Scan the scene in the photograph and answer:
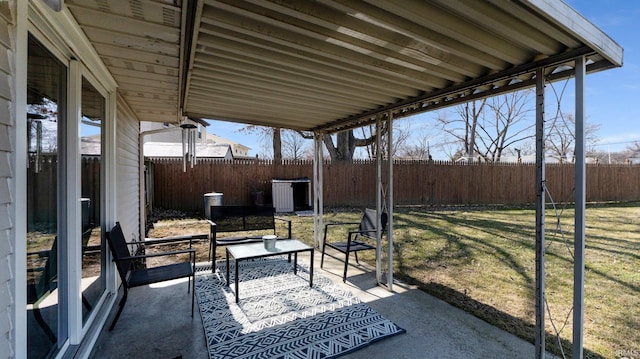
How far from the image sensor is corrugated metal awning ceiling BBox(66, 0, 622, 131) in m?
1.61

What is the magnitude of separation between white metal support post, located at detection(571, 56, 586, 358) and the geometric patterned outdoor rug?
1.21 meters

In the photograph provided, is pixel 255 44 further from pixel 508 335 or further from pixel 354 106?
pixel 508 335

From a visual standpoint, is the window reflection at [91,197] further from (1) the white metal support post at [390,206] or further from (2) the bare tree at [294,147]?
(2) the bare tree at [294,147]

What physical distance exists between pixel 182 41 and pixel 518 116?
71.6ft

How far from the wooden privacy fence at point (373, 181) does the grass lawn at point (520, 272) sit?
2.21 metres

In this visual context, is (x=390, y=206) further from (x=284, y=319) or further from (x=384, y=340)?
(x=284, y=319)

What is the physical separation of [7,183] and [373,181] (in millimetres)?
9945

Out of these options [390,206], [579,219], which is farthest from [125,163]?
[579,219]

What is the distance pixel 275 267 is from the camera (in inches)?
167

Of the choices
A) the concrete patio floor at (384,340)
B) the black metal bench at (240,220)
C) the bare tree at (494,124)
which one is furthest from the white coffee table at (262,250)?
the bare tree at (494,124)

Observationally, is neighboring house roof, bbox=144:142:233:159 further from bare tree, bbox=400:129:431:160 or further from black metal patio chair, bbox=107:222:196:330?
bare tree, bbox=400:129:431:160

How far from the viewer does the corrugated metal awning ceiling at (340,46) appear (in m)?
1.61

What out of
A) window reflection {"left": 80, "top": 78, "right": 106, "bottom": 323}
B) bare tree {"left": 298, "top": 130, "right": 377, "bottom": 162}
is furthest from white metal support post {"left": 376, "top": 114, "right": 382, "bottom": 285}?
bare tree {"left": 298, "top": 130, "right": 377, "bottom": 162}

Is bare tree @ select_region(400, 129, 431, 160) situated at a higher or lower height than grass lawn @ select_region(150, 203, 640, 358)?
higher
